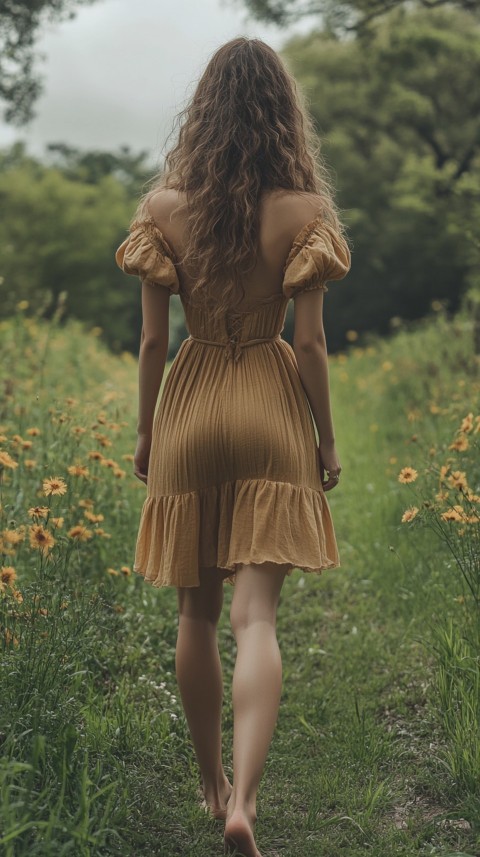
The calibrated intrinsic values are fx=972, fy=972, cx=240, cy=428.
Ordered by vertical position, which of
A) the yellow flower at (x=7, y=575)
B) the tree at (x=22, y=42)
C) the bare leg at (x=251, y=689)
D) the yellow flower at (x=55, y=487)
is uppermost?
the tree at (x=22, y=42)

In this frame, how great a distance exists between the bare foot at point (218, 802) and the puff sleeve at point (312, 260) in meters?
1.50

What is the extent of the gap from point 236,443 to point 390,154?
67.7 ft

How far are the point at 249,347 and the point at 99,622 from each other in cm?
127

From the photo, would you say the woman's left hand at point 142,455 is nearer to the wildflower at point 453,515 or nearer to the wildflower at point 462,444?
the wildflower at point 453,515

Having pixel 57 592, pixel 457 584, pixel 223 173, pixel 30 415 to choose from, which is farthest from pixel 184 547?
pixel 30 415

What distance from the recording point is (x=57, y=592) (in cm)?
301

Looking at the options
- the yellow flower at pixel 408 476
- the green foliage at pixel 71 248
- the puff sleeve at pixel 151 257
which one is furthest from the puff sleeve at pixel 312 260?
the green foliage at pixel 71 248

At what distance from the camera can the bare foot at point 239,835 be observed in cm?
236

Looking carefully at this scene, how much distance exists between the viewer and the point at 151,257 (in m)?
2.76

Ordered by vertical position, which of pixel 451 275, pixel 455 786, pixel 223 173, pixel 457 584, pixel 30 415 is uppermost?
pixel 451 275

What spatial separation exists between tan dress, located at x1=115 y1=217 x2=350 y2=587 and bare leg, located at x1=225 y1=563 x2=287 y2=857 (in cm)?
8

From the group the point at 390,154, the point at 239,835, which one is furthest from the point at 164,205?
the point at 390,154

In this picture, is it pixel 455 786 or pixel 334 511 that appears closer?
pixel 455 786

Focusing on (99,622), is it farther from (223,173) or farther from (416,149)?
(416,149)
